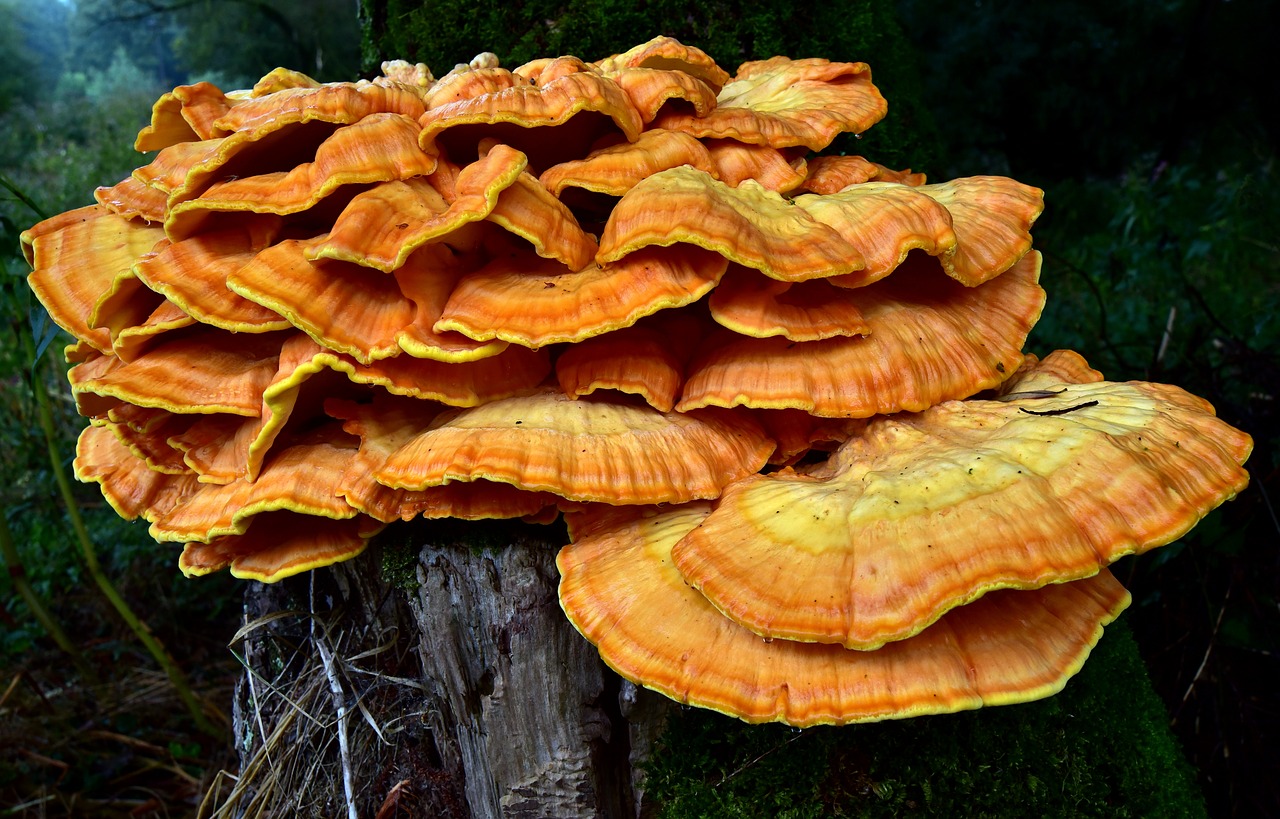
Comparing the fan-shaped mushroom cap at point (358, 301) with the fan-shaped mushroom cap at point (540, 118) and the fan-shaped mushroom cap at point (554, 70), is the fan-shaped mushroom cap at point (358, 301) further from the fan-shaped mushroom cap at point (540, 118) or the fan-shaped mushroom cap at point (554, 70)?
the fan-shaped mushroom cap at point (554, 70)

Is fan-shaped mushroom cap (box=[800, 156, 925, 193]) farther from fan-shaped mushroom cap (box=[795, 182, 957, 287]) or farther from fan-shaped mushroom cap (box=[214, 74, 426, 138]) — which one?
fan-shaped mushroom cap (box=[214, 74, 426, 138])

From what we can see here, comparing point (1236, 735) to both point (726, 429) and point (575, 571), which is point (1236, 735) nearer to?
point (726, 429)

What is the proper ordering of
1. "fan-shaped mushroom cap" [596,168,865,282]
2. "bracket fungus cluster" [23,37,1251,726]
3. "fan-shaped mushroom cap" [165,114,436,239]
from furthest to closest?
"fan-shaped mushroom cap" [165,114,436,239], "fan-shaped mushroom cap" [596,168,865,282], "bracket fungus cluster" [23,37,1251,726]

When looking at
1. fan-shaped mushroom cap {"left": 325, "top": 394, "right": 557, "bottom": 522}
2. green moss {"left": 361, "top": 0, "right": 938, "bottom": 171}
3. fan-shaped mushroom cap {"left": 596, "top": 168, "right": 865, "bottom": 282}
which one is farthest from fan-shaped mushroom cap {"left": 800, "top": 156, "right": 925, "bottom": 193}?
fan-shaped mushroom cap {"left": 325, "top": 394, "right": 557, "bottom": 522}

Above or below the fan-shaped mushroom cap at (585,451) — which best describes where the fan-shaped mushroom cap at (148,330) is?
above

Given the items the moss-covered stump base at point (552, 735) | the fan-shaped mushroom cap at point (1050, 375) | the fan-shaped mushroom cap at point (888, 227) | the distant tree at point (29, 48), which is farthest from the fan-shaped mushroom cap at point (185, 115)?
the distant tree at point (29, 48)

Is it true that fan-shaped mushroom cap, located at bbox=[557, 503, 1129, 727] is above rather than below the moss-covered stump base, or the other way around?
above

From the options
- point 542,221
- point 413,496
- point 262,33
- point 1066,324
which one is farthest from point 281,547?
point 262,33
